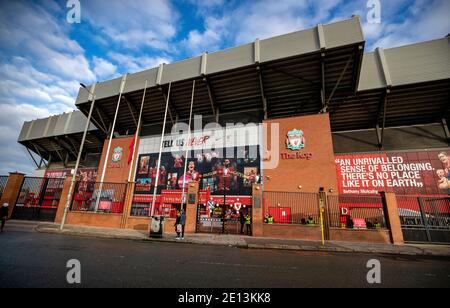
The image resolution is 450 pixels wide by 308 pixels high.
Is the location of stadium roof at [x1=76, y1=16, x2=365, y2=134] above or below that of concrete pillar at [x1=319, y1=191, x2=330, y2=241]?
above

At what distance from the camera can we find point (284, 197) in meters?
15.4

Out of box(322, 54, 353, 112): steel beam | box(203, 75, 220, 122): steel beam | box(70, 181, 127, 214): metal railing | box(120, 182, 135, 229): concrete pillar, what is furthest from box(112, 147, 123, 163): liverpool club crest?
box(322, 54, 353, 112): steel beam

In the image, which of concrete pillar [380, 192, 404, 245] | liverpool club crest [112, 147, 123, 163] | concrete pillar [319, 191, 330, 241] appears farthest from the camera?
liverpool club crest [112, 147, 123, 163]

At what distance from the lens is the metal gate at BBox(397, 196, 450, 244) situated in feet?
38.5

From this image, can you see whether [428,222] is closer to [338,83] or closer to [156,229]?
[338,83]

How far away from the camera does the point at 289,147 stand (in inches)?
734

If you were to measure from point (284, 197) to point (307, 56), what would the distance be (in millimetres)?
12138

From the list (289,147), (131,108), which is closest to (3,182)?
(131,108)

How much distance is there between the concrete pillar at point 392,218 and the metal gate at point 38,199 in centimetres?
2380

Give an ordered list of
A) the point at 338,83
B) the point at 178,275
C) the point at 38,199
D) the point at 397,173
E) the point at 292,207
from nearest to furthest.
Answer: the point at 178,275 → the point at 292,207 → the point at 38,199 → the point at 338,83 → the point at 397,173

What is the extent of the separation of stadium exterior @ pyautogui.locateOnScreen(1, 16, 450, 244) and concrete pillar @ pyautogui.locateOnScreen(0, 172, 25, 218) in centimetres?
12

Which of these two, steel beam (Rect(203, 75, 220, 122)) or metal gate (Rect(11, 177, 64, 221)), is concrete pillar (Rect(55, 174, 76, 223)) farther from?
steel beam (Rect(203, 75, 220, 122))

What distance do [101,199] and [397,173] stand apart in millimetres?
25727
